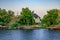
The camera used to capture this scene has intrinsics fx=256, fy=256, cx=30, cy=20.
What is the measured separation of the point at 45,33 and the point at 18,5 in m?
1.32

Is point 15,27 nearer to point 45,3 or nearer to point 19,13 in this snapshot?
point 19,13

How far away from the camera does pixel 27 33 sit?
858 centimetres

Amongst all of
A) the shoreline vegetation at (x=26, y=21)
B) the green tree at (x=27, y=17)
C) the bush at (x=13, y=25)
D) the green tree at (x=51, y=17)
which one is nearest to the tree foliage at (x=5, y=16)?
the shoreline vegetation at (x=26, y=21)

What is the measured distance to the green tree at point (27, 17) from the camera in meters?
8.73

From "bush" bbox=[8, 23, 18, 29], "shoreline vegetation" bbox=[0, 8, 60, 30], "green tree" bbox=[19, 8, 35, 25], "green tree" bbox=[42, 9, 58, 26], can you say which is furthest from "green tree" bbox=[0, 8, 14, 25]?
"green tree" bbox=[42, 9, 58, 26]

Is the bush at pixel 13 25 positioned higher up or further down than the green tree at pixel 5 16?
further down

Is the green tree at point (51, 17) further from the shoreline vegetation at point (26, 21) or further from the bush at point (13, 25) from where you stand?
the bush at point (13, 25)

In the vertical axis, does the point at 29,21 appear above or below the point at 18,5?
below

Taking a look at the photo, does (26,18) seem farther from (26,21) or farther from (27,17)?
(26,21)

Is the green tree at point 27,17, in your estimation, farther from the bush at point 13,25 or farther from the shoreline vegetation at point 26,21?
the bush at point 13,25

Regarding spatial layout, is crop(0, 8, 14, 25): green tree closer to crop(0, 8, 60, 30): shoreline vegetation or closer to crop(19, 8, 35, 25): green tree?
crop(0, 8, 60, 30): shoreline vegetation

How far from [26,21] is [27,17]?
24 cm

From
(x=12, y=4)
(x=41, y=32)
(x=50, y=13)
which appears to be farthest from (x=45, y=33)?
(x=12, y=4)

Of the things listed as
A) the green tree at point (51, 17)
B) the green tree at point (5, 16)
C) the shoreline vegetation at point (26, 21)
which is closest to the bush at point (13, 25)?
the shoreline vegetation at point (26, 21)
